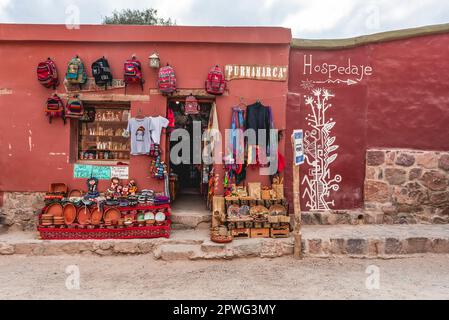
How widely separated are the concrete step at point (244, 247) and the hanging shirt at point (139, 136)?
1.84m

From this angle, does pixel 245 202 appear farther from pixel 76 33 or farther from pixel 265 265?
pixel 76 33

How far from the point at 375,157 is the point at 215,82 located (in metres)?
3.68

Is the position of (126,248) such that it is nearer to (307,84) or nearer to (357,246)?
(357,246)

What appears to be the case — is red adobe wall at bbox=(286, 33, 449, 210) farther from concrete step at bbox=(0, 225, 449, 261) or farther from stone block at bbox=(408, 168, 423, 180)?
concrete step at bbox=(0, 225, 449, 261)

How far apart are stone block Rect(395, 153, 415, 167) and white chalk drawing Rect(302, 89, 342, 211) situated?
130cm

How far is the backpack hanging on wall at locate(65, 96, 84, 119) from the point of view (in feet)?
21.6

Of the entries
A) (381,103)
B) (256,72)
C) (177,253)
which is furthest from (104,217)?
(381,103)

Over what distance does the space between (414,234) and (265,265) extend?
9.56 ft

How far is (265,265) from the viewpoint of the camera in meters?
5.48

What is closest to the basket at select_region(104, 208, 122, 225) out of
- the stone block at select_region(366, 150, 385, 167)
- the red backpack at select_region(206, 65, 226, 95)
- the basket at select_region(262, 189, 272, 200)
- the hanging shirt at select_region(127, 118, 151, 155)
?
the hanging shirt at select_region(127, 118, 151, 155)

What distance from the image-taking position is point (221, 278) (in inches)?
194

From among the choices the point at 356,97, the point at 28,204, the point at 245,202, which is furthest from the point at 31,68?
the point at 356,97

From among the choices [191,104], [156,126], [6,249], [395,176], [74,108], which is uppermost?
[191,104]

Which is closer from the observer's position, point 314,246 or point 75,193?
point 314,246
